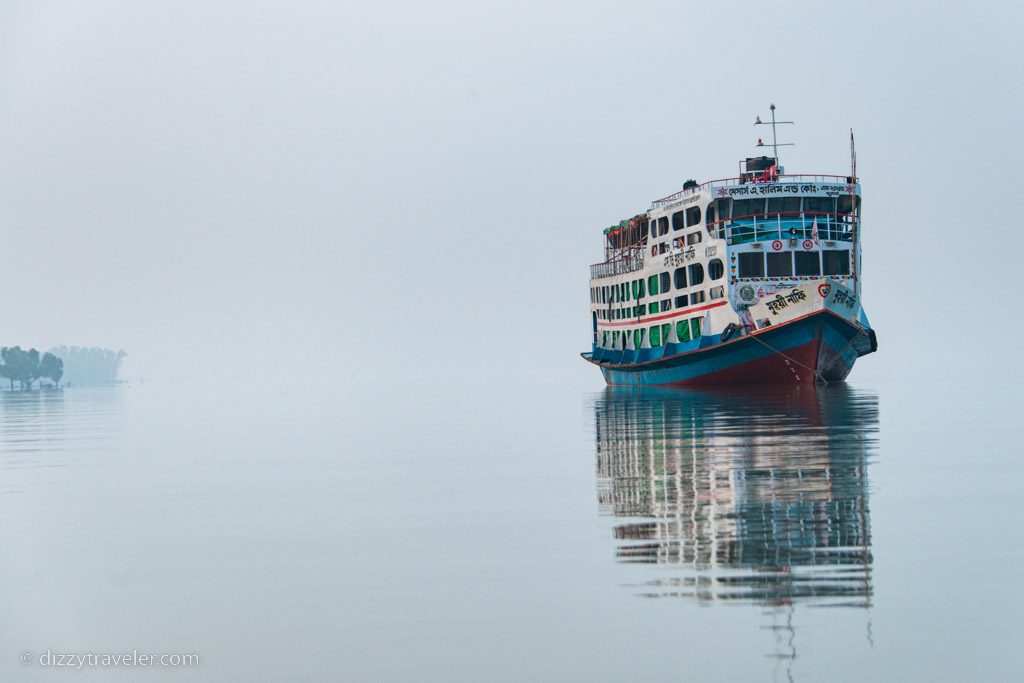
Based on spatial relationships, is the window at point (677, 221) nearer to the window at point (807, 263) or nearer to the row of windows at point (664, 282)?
the row of windows at point (664, 282)

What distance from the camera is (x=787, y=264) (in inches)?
2500

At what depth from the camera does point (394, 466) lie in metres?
27.1

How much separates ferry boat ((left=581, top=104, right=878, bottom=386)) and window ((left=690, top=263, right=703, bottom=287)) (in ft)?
0.26

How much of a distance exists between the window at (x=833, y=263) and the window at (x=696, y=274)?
22.5 ft

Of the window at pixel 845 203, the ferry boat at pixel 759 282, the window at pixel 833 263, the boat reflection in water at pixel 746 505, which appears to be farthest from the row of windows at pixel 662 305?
the boat reflection in water at pixel 746 505

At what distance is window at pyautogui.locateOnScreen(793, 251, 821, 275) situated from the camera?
63.4 meters

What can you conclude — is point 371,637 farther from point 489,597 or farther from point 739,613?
point 739,613

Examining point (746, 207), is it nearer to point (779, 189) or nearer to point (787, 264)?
point (779, 189)

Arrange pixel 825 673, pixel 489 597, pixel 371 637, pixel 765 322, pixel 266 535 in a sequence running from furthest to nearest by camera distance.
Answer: pixel 765 322
pixel 266 535
pixel 489 597
pixel 371 637
pixel 825 673

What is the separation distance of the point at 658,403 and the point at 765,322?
11744mm

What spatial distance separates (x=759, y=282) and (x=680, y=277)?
7551 millimetres

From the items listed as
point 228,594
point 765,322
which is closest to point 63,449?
point 228,594

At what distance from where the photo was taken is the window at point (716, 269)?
6438 cm

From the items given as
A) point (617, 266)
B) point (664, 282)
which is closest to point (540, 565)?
point (664, 282)
